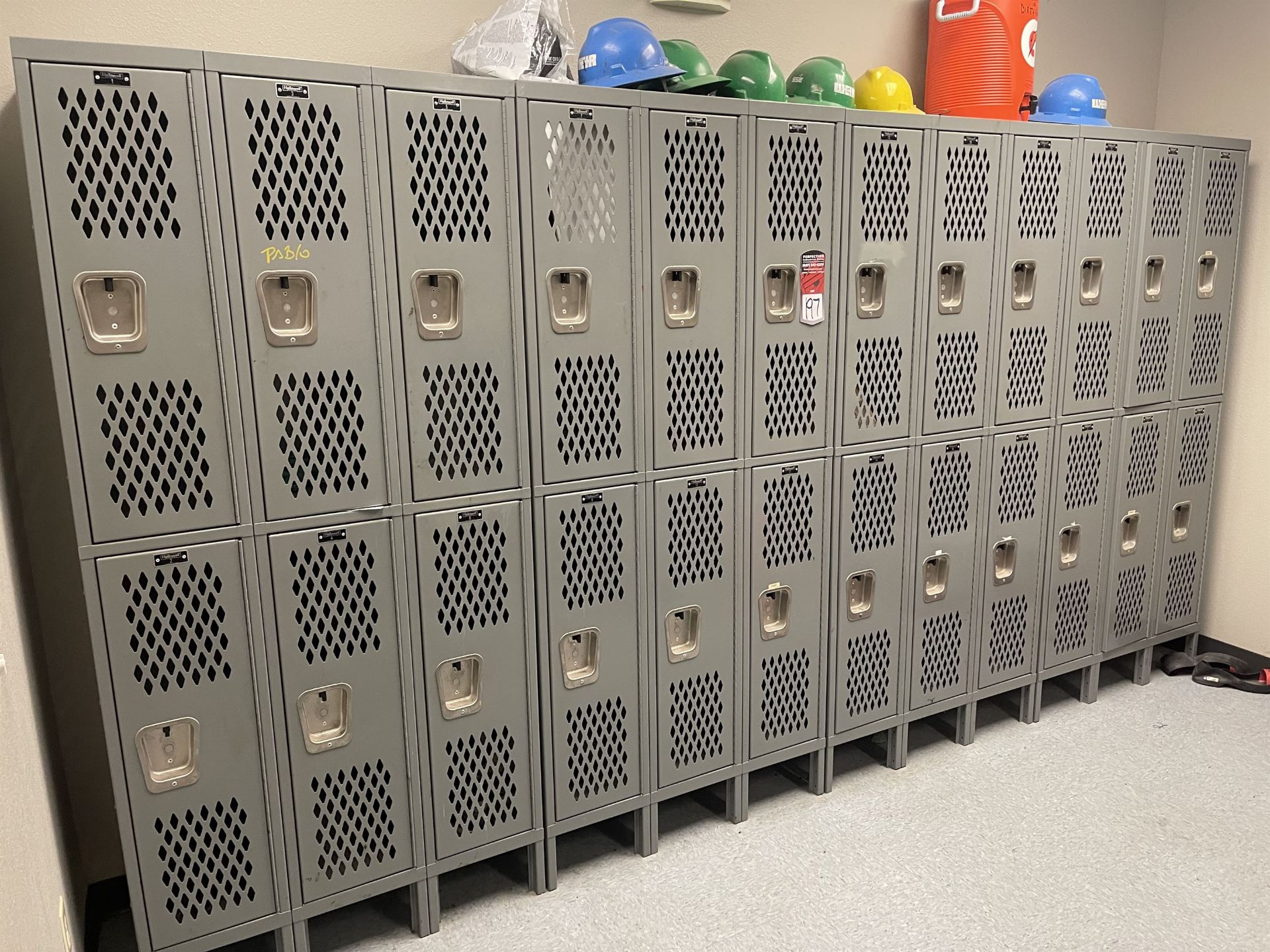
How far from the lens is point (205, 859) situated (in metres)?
2.04

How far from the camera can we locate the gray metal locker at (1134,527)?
3344mm

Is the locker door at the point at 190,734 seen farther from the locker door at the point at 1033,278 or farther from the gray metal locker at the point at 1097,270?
the gray metal locker at the point at 1097,270

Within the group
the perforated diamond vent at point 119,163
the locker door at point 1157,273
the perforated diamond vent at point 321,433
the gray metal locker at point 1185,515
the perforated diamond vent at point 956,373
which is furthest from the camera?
the gray metal locker at point 1185,515

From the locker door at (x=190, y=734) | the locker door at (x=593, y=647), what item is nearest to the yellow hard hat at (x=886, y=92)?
the locker door at (x=593, y=647)

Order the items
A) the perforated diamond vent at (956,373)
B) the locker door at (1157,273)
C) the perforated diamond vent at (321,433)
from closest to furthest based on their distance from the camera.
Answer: the perforated diamond vent at (321,433)
the perforated diamond vent at (956,373)
the locker door at (1157,273)

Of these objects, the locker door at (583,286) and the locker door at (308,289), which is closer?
the locker door at (308,289)

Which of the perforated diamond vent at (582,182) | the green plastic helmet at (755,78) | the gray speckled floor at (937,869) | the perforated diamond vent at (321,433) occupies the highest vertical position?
the green plastic helmet at (755,78)

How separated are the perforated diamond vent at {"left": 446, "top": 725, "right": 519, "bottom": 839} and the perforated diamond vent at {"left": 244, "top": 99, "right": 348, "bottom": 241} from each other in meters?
1.26

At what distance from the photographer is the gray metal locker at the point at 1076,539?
126 inches

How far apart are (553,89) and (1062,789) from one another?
259 cm

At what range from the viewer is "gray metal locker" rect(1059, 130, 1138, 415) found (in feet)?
9.81

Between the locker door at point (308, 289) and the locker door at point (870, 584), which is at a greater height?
the locker door at point (308, 289)

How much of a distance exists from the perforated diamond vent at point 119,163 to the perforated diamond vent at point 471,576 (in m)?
0.89

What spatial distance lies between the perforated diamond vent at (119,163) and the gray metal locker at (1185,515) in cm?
339
